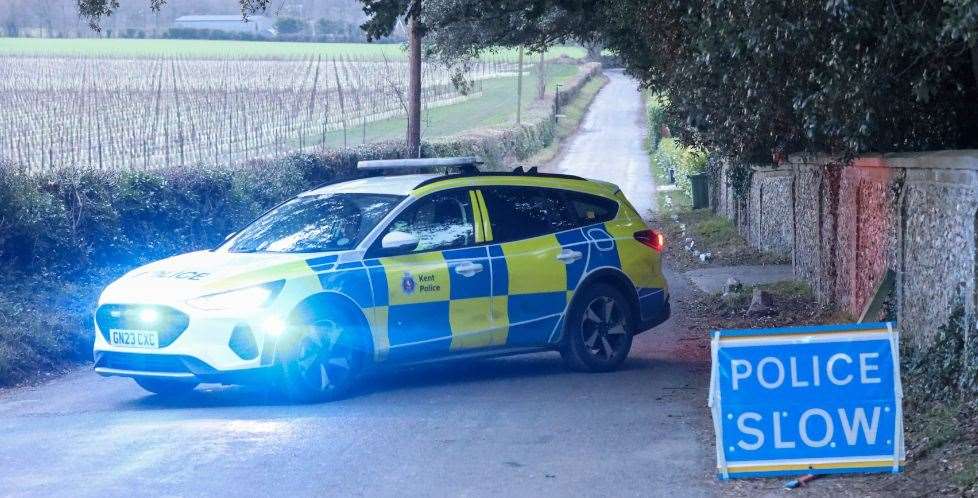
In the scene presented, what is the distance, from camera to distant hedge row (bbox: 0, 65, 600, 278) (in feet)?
43.4

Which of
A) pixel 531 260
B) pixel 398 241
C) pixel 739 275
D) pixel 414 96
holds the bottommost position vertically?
pixel 739 275

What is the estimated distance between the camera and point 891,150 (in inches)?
462

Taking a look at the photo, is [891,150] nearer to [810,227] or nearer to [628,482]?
[810,227]

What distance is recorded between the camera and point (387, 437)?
797 cm

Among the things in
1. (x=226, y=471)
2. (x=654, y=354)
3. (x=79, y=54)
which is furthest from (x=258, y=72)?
(x=226, y=471)

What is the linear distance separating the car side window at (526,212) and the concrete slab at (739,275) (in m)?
6.48

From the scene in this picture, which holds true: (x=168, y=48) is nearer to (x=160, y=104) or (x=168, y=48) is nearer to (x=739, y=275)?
(x=160, y=104)

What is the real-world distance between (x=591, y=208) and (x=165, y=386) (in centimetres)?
394

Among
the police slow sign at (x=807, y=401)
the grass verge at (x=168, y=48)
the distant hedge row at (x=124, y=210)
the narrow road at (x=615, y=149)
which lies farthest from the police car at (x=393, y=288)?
the grass verge at (x=168, y=48)

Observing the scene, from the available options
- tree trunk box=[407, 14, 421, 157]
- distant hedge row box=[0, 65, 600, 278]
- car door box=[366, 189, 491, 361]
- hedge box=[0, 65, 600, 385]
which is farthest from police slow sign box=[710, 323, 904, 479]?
tree trunk box=[407, 14, 421, 157]

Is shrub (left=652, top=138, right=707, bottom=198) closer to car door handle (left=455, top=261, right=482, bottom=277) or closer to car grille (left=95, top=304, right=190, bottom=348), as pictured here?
car door handle (left=455, top=261, right=482, bottom=277)

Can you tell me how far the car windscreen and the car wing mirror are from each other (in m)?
0.20

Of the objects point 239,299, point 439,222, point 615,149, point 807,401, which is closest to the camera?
point 807,401

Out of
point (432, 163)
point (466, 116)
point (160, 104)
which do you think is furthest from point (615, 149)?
point (432, 163)
